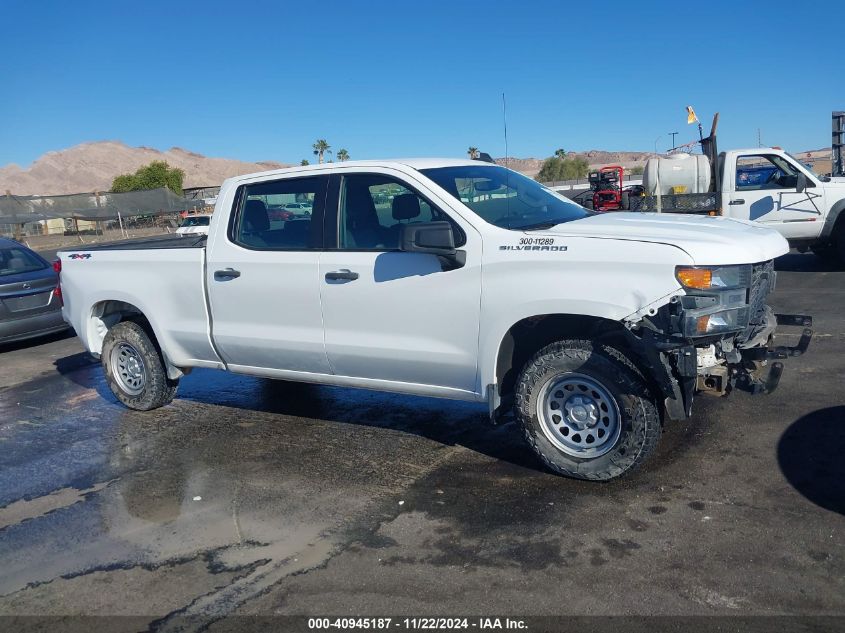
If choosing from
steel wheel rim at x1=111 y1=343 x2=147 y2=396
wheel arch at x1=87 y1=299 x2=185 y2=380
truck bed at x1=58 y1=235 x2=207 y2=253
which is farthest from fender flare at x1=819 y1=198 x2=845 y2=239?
steel wheel rim at x1=111 y1=343 x2=147 y2=396

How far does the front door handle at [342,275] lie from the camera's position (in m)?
5.22

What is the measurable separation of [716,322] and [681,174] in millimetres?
10027

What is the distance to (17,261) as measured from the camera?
35.6ft

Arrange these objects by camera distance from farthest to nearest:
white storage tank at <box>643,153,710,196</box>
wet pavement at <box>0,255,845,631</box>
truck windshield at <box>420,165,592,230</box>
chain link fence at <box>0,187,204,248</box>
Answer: chain link fence at <box>0,187,204,248</box>, white storage tank at <box>643,153,710,196</box>, truck windshield at <box>420,165,592,230</box>, wet pavement at <box>0,255,845,631</box>

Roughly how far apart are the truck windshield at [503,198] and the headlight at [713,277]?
1.09 metres

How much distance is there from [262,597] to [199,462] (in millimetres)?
2158

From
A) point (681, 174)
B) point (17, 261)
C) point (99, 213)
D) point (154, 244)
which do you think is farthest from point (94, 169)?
point (154, 244)

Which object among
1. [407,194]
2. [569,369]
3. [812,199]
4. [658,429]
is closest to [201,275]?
[407,194]

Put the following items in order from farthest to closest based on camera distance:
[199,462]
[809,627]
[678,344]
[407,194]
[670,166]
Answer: [670,166] < [199,462] < [407,194] < [678,344] < [809,627]

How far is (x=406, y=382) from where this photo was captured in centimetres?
523

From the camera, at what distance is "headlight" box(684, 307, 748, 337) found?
411cm

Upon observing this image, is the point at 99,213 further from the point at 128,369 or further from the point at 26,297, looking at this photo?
the point at 128,369

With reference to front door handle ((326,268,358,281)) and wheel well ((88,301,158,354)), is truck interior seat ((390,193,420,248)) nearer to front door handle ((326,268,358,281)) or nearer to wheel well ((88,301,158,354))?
front door handle ((326,268,358,281))

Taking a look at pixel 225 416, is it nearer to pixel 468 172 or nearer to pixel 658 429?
pixel 468 172
